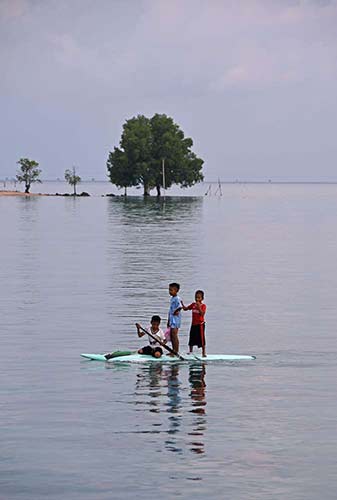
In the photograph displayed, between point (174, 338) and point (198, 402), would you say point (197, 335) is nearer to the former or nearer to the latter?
point (174, 338)

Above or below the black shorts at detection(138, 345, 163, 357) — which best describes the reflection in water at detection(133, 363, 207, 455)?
below

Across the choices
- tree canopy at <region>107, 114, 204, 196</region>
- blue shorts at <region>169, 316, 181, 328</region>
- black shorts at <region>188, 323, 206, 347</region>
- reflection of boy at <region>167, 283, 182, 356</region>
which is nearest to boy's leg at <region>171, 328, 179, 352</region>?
reflection of boy at <region>167, 283, 182, 356</region>

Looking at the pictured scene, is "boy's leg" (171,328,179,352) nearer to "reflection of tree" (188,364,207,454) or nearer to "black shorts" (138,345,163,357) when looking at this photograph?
"black shorts" (138,345,163,357)

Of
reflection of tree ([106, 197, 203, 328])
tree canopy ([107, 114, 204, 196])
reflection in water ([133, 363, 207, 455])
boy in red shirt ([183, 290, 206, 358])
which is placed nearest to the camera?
reflection in water ([133, 363, 207, 455])

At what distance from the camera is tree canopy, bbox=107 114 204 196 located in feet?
593

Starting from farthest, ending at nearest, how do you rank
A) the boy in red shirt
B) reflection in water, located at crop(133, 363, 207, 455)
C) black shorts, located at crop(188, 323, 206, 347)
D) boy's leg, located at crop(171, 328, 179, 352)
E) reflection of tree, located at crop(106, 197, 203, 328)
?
reflection of tree, located at crop(106, 197, 203, 328), black shorts, located at crop(188, 323, 206, 347), boy's leg, located at crop(171, 328, 179, 352), the boy in red shirt, reflection in water, located at crop(133, 363, 207, 455)

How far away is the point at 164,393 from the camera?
917 inches

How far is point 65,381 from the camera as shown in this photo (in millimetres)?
24547

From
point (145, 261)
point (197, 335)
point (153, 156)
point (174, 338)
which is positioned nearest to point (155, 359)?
point (174, 338)

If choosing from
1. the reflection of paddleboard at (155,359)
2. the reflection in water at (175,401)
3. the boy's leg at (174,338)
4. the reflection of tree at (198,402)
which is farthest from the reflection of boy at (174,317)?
the reflection of tree at (198,402)

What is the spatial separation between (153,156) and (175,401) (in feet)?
530

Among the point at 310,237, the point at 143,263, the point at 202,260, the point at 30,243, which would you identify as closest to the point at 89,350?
the point at 143,263

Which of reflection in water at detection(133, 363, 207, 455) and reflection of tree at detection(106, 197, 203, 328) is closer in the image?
reflection in water at detection(133, 363, 207, 455)

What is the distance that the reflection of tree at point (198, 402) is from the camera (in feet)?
62.3
